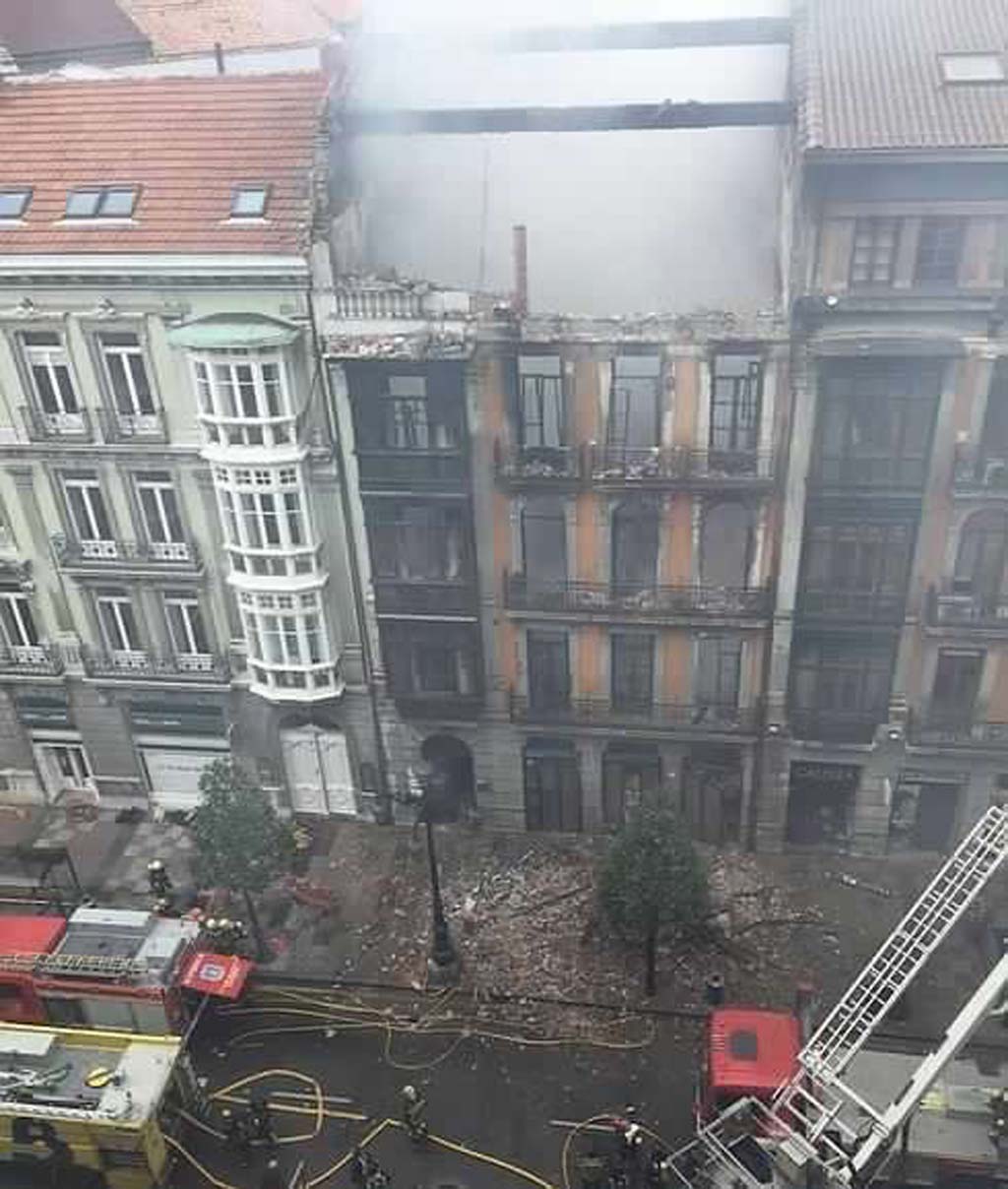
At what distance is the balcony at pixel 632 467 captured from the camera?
2956cm

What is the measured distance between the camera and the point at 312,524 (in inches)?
1271

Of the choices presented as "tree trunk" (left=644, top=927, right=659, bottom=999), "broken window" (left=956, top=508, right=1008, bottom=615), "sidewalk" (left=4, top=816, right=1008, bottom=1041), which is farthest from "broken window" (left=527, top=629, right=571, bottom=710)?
"broken window" (left=956, top=508, right=1008, bottom=615)

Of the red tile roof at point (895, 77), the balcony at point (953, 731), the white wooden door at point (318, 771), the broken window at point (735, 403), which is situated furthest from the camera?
the white wooden door at point (318, 771)

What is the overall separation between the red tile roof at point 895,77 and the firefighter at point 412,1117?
24.3 m

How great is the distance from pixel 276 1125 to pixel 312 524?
Result: 15918 mm

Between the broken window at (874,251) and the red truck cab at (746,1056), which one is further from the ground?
the broken window at (874,251)

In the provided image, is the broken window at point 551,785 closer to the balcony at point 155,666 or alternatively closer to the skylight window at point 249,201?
the balcony at point 155,666

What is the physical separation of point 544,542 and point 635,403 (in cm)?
486

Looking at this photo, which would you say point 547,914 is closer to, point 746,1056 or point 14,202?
point 746,1056

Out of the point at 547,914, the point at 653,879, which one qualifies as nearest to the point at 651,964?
the point at 653,879

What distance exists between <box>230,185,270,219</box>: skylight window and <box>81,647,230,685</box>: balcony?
528 inches

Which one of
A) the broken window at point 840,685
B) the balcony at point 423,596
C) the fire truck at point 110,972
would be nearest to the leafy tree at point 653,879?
the broken window at point 840,685

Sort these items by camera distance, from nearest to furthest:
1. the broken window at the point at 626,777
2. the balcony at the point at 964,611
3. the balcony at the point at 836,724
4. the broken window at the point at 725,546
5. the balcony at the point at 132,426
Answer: the balcony at the point at 964,611 → the broken window at the point at 725,546 → the balcony at the point at 132,426 → the balcony at the point at 836,724 → the broken window at the point at 626,777

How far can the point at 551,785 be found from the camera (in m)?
36.4
